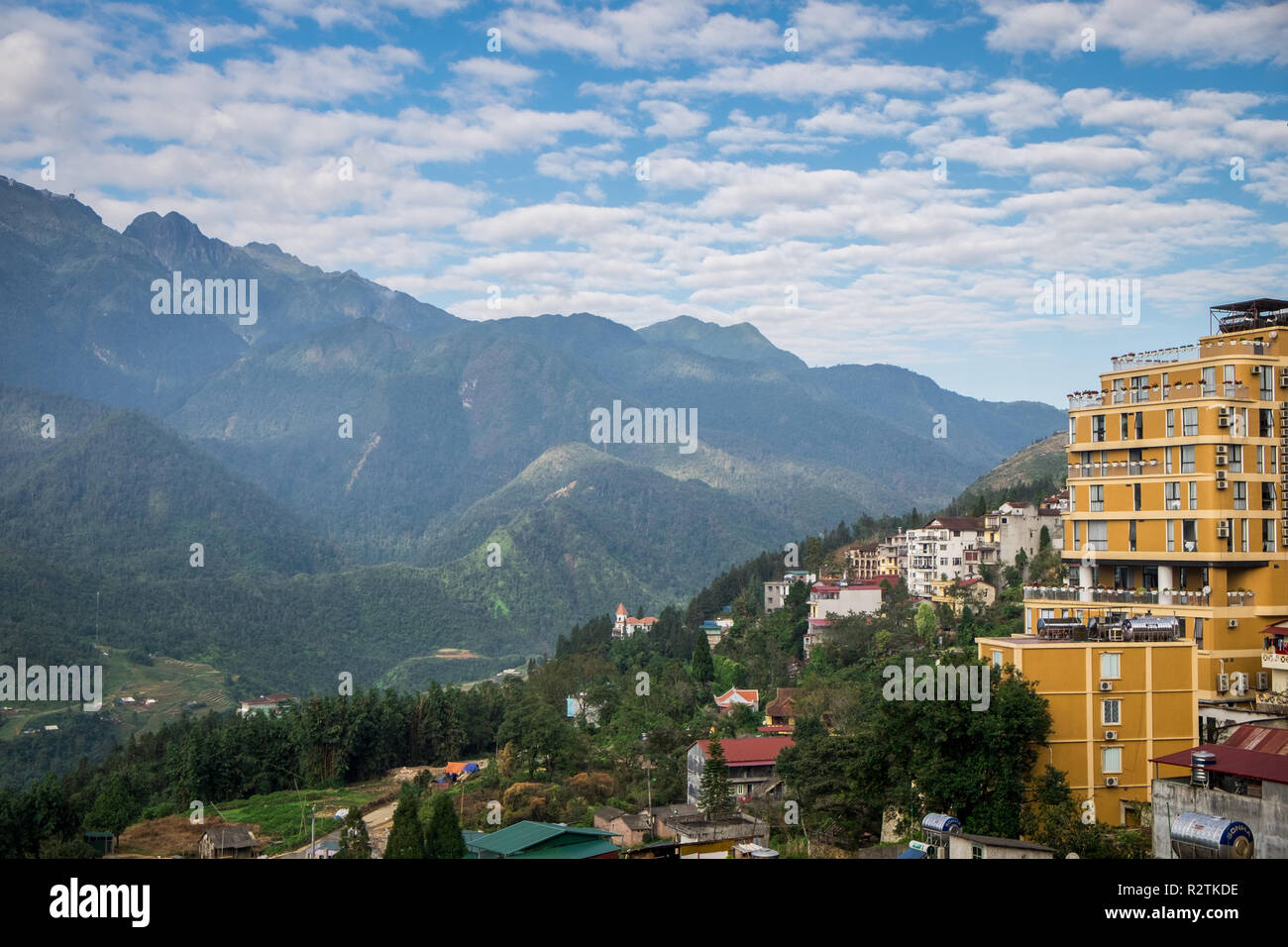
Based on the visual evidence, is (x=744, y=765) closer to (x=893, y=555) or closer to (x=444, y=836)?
(x=444, y=836)

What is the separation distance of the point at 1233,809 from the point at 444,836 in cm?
1377

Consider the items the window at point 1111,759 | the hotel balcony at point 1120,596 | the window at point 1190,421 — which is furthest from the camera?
the window at point 1190,421

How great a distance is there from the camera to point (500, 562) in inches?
5837

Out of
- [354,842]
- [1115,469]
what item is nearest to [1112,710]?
[1115,469]

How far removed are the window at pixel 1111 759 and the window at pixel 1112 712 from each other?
1.39 ft

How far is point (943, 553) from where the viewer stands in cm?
6009

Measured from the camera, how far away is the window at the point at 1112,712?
20016mm

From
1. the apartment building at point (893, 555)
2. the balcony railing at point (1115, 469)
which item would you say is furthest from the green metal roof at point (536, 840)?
the apartment building at point (893, 555)

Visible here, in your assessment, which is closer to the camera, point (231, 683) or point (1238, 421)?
point (1238, 421)

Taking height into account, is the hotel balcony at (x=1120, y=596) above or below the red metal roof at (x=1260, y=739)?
above

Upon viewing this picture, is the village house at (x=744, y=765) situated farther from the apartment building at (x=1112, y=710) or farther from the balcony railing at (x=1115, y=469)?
the apartment building at (x=1112, y=710)
